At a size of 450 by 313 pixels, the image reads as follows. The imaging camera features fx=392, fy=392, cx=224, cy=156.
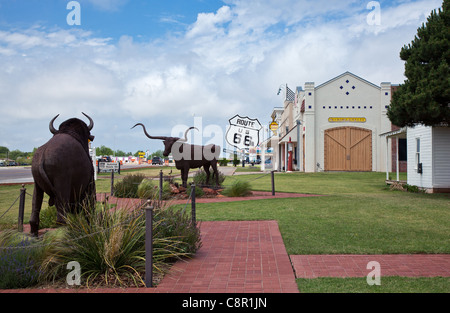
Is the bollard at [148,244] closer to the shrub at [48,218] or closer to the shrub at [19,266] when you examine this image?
the shrub at [19,266]

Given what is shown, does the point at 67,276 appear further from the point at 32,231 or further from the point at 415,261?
the point at 415,261

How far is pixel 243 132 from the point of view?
104 feet

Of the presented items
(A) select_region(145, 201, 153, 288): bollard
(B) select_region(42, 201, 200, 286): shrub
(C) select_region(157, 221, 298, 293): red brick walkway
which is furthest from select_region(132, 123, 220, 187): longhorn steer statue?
(A) select_region(145, 201, 153, 288): bollard

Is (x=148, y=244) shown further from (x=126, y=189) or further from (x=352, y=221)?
(x=126, y=189)

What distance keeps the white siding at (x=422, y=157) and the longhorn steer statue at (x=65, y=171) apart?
14.9m

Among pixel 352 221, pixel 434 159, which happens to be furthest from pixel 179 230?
pixel 434 159

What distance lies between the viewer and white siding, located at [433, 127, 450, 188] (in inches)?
649

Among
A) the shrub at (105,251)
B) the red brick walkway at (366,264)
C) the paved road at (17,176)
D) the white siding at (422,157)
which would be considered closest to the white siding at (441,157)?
the white siding at (422,157)

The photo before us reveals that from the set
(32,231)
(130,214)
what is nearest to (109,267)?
(130,214)

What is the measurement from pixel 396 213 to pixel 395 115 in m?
5.60

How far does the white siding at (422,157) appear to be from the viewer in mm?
16766

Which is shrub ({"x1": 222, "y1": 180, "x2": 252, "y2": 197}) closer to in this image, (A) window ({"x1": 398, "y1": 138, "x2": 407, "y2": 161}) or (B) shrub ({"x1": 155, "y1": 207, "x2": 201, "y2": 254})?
(B) shrub ({"x1": 155, "y1": 207, "x2": 201, "y2": 254})

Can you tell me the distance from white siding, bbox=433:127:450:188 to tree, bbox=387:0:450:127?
229 centimetres

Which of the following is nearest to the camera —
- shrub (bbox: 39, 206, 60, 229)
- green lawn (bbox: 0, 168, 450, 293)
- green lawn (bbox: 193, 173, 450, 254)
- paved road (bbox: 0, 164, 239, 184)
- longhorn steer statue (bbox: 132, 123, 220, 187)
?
green lawn (bbox: 0, 168, 450, 293)
